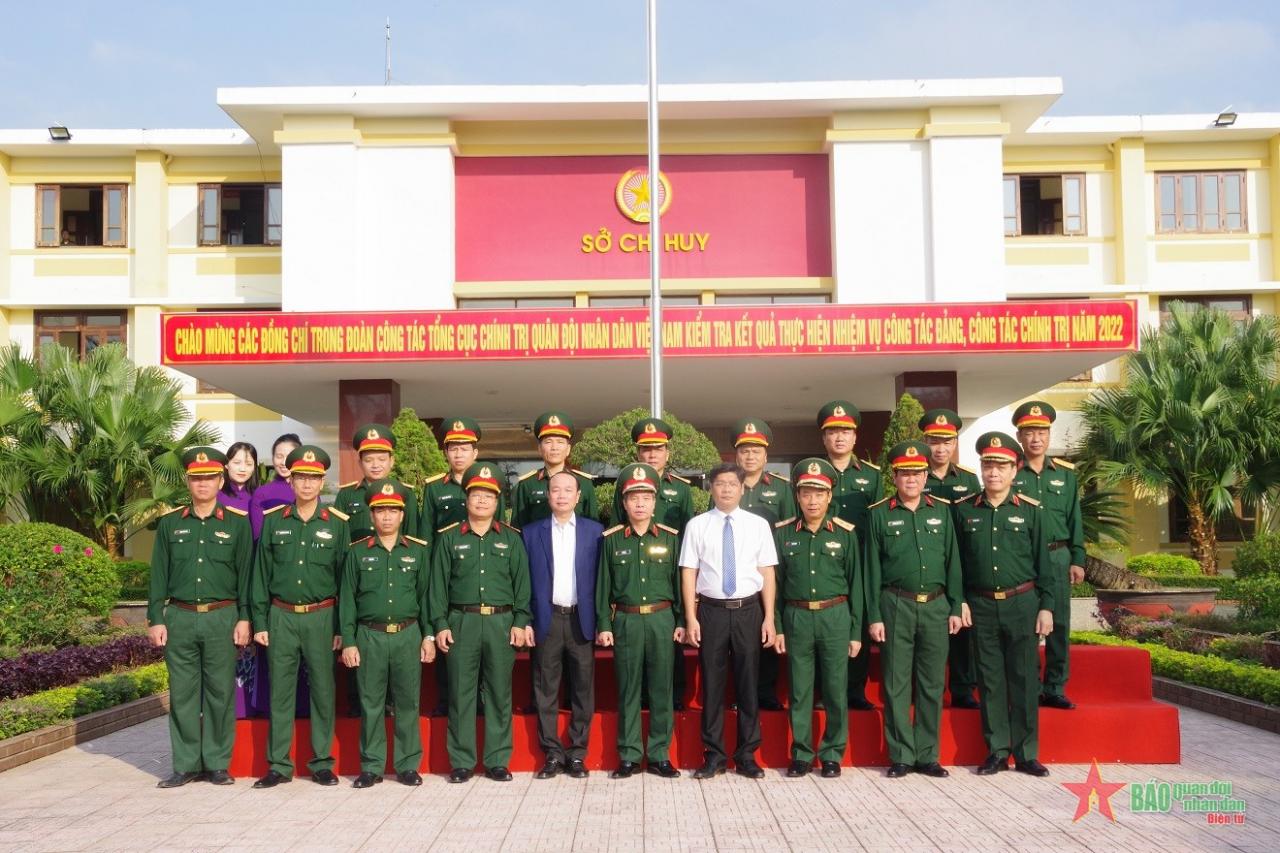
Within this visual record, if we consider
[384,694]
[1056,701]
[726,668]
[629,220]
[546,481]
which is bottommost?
[1056,701]

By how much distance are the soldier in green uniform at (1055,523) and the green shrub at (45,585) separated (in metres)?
8.31

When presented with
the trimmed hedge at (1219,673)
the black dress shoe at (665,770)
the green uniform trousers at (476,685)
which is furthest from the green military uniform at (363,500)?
the trimmed hedge at (1219,673)

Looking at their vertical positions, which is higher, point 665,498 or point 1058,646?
point 665,498

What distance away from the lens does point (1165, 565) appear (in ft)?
61.6

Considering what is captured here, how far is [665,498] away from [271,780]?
2737 mm

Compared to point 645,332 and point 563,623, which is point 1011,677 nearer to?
point 563,623

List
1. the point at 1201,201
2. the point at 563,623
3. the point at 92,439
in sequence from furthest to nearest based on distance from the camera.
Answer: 1. the point at 1201,201
2. the point at 92,439
3. the point at 563,623

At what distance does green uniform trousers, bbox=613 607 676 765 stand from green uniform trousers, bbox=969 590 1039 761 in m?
1.69

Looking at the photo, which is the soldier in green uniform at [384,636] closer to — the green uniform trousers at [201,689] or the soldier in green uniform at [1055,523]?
the green uniform trousers at [201,689]

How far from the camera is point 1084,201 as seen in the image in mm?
22016

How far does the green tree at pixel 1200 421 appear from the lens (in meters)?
18.1

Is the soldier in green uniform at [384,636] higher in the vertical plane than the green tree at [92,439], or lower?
lower

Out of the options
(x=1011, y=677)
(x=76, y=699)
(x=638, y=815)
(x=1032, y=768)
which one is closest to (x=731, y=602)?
(x=638, y=815)

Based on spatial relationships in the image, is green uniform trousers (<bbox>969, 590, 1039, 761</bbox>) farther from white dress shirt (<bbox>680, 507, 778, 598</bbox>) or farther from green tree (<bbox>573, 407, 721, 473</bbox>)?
green tree (<bbox>573, 407, 721, 473</bbox>)
